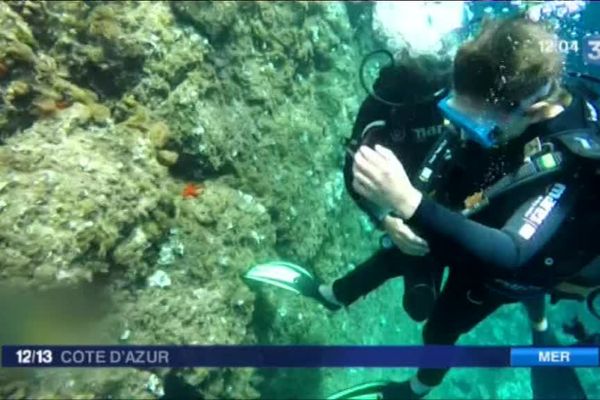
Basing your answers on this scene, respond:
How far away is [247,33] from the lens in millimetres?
5082

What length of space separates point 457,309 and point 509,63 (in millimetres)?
1671

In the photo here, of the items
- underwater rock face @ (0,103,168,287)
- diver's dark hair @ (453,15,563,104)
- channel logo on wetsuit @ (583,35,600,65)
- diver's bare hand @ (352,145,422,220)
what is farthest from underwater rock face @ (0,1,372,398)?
channel logo on wetsuit @ (583,35,600,65)

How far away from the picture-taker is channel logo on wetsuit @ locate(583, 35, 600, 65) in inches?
206

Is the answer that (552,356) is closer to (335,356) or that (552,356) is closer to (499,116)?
(335,356)

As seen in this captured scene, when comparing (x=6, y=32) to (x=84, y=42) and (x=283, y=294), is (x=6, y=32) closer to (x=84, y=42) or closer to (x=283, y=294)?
(x=84, y=42)

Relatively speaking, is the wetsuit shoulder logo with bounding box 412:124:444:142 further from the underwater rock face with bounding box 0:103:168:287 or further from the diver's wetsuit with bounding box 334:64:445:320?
the underwater rock face with bounding box 0:103:168:287

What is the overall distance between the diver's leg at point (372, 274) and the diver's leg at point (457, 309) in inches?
12.8

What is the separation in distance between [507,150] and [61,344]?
2.56m

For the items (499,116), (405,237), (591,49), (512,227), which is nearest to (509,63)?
(499,116)

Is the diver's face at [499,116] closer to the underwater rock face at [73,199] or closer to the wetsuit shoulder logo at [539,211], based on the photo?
the wetsuit shoulder logo at [539,211]

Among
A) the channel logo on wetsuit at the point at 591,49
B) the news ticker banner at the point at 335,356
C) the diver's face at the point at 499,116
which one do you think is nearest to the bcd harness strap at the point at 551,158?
the diver's face at the point at 499,116

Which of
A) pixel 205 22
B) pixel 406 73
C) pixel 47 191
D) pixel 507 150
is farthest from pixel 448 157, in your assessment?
→ pixel 205 22

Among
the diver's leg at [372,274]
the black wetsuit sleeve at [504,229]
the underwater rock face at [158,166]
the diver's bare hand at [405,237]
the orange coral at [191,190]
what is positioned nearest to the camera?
the black wetsuit sleeve at [504,229]

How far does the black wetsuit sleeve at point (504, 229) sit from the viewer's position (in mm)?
2188
